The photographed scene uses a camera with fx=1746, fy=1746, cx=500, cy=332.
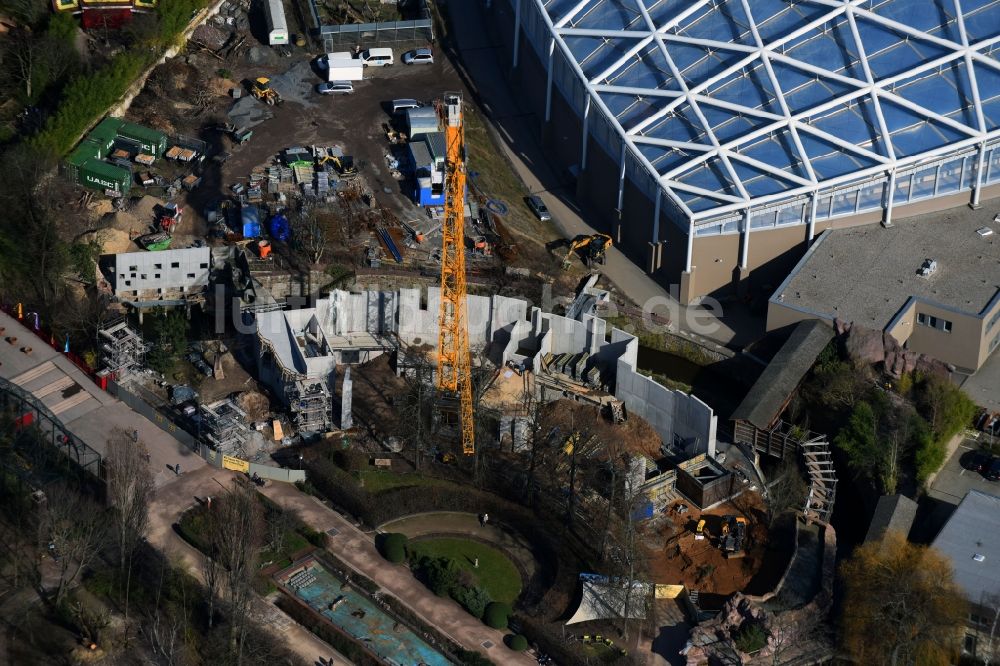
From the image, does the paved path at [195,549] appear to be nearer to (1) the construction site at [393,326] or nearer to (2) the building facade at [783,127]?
(1) the construction site at [393,326]

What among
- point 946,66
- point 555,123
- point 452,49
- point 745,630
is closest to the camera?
point 745,630

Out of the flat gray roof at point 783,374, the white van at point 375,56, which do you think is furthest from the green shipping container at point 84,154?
the flat gray roof at point 783,374

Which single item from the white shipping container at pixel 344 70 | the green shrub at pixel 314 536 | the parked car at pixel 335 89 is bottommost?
the green shrub at pixel 314 536

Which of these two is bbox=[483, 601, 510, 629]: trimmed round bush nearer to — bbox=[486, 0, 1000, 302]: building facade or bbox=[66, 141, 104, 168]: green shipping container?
bbox=[486, 0, 1000, 302]: building facade

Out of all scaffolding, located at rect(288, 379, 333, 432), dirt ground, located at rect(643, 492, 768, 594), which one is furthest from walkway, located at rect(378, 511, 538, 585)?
scaffolding, located at rect(288, 379, 333, 432)

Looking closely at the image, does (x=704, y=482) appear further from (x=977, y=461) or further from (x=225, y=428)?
(x=225, y=428)

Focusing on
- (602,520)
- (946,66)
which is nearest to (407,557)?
(602,520)

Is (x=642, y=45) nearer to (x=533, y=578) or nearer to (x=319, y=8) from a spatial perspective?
(x=319, y=8)
